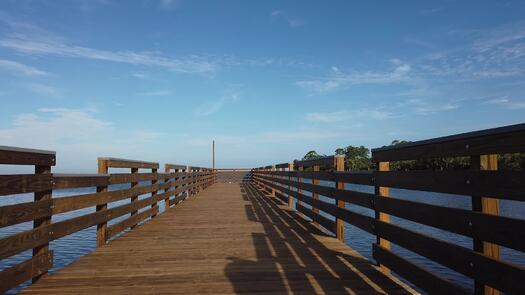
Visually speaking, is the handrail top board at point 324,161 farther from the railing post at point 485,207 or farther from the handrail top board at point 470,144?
the railing post at point 485,207

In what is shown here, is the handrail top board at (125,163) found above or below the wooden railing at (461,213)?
above

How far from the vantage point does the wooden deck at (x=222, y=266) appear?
412cm

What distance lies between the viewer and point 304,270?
4.74m

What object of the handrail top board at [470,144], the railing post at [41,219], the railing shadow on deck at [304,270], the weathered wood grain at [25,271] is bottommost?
the railing shadow on deck at [304,270]

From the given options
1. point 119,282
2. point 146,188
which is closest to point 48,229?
point 119,282

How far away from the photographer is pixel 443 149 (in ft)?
11.4

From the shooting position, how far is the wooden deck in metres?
4.12

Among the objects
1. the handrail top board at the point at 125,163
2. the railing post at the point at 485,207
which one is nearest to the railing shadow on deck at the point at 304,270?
the railing post at the point at 485,207

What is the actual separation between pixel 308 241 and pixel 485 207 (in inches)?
151

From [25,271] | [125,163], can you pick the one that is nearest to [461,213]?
[25,271]

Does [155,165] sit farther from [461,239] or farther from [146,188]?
[461,239]

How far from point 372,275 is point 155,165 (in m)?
6.19

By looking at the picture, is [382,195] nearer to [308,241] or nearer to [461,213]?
[461,213]

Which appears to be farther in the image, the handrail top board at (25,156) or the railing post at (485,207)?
the handrail top board at (25,156)
